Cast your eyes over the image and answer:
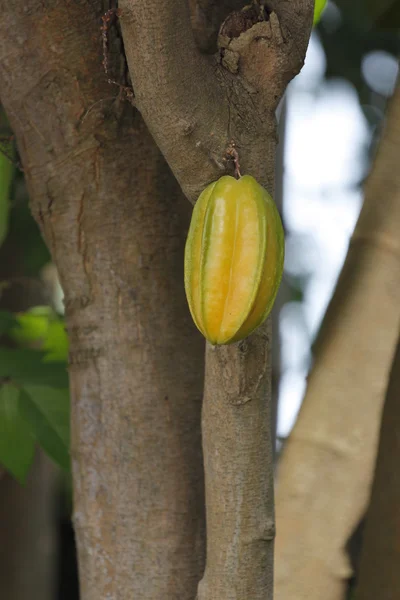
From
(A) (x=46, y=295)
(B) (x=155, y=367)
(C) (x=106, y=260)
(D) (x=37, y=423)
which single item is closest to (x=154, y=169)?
(C) (x=106, y=260)

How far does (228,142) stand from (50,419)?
0.59 meters

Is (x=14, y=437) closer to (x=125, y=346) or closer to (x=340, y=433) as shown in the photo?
(x=125, y=346)

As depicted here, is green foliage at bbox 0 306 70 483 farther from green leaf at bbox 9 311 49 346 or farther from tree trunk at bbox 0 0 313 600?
green leaf at bbox 9 311 49 346

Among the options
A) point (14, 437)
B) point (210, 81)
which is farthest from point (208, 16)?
point (14, 437)

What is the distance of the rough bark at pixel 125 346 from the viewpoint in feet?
2.99

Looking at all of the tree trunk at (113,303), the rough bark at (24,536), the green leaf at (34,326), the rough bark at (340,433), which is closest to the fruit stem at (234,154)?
the tree trunk at (113,303)

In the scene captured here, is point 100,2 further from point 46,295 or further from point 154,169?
point 46,295

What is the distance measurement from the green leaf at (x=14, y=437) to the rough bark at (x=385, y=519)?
518mm

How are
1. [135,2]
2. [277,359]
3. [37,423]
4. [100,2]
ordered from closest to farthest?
[135,2] → [100,2] → [37,423] → [277,359]

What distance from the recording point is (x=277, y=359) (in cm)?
128

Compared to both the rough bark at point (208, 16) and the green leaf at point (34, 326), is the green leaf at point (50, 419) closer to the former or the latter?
the green leaf at point (34, 326)

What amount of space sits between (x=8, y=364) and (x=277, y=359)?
0.43m

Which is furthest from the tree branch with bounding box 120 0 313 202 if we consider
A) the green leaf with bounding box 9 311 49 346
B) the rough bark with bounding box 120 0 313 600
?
the green leaf with bounding box 9 311 49 346

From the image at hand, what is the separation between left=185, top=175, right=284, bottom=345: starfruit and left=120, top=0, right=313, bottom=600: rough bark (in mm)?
51
